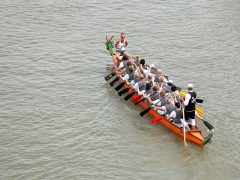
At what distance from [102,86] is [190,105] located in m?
6.39

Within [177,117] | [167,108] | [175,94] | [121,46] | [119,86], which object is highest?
[121,46]

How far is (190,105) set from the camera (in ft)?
62.8

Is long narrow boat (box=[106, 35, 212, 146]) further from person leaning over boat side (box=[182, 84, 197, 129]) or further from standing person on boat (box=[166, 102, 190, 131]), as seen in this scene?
person leaning over boat side (box=[182, 84, 197, 129])

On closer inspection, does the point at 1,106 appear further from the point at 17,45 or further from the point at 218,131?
the point at 218,131

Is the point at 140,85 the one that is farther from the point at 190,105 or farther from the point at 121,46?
the point at 121,46

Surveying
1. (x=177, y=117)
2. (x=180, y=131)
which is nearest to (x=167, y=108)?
(x=177, y=117)

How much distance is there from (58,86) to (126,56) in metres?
4.02

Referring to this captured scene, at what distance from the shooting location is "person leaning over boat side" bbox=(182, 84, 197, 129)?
62.2ft

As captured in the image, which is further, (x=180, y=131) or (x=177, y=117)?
(x=177, y=117)

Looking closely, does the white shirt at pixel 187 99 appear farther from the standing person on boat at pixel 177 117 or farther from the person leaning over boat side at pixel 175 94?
the person leaning over boat side at pixel 175 94

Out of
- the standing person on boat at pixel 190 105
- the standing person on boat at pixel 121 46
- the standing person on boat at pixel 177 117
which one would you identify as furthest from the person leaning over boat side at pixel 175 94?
the standing person on boat at pixel 121 46

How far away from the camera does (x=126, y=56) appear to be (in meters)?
24.5

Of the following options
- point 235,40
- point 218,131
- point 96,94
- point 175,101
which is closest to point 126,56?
point 96,94

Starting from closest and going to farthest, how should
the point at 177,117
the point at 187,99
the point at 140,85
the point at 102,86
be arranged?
the point at 187,99 → the point at 177,117 → the point at 140,85 → the point at 102,86
